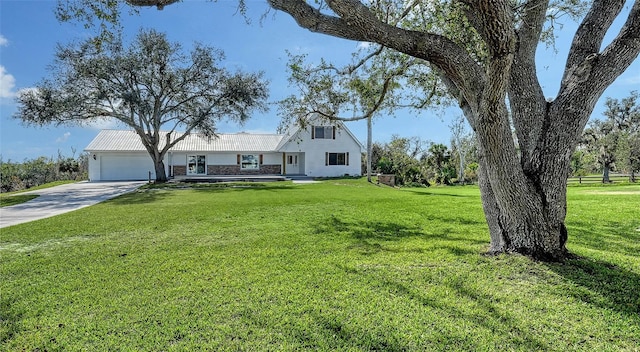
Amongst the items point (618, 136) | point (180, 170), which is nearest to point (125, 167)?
point (180, 170)

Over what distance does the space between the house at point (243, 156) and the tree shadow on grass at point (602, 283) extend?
24.5 m

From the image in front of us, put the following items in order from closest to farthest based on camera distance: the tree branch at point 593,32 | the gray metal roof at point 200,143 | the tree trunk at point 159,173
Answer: the tree branch at point 593,32, the tree trunk at point 159,173, the gray metal roof at point 200,143

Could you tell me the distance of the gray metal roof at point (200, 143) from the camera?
92.1ft

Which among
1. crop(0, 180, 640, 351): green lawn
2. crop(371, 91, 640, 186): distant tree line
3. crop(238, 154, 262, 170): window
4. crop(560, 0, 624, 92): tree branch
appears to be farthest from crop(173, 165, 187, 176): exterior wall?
crop(560, 0, 624, 92): tree branch

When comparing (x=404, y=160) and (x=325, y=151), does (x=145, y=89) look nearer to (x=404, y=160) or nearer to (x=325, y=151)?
(x=325, y=151)

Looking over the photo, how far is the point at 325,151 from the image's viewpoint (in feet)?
99.6

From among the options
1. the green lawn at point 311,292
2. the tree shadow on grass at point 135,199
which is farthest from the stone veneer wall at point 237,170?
the green lawn at point 311,292

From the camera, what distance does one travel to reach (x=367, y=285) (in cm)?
390

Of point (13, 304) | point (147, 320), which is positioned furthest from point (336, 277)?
point (13, 304)

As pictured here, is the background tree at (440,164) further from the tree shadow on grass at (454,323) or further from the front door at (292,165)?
the tree shadow on grass at (454,323)

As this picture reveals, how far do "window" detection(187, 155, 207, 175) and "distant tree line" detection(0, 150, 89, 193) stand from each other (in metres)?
8.57

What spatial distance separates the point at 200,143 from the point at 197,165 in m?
2.05

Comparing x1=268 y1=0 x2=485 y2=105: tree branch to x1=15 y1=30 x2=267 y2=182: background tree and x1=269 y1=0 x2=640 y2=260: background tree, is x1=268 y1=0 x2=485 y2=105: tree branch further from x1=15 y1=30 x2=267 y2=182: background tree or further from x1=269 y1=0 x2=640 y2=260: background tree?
x1=15 y1=30 x2=267 y2=182: background tree

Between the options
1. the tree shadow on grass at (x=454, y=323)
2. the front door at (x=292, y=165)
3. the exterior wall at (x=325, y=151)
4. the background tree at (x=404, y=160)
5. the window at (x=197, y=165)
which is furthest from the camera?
the front door at (x=292, y=165)
